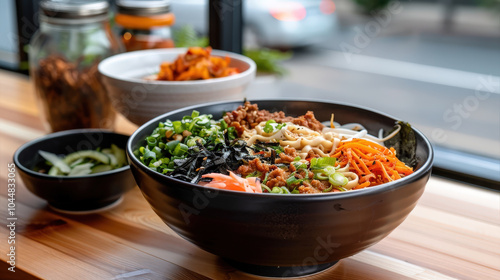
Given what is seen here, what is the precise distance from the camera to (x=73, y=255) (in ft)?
3.66

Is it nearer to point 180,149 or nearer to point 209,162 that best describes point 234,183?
point 209,162

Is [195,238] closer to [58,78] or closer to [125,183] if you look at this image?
[125,183]

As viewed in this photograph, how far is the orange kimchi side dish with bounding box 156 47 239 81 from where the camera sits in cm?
150

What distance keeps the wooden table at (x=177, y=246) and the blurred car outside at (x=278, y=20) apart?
284 cm

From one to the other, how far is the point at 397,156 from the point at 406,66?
433cm

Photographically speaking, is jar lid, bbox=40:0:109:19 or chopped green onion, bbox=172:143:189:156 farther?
jar lid, bbox=40:0:109:19

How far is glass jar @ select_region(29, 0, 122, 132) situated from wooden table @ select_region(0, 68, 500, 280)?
13.9 inches

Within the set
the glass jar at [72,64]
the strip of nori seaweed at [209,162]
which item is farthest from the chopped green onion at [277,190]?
the glass jar at [72,64]

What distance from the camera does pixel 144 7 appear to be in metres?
1.79

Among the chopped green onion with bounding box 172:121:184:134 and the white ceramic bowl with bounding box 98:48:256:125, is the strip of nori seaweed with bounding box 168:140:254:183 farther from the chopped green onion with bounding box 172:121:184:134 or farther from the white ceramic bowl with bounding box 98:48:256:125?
the white ceramic bowl with bounding box 98:48:256:125

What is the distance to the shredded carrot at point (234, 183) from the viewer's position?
36.4 inches

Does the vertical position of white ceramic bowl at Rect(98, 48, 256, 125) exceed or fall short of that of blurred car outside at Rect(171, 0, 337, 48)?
→ it exceeds it

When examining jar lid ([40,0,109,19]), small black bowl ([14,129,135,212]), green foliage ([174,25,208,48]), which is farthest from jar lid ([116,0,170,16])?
small black bowl ([14,129,135,212])

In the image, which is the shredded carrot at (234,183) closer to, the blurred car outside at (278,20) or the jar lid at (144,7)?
the jar lid at (144,7)
